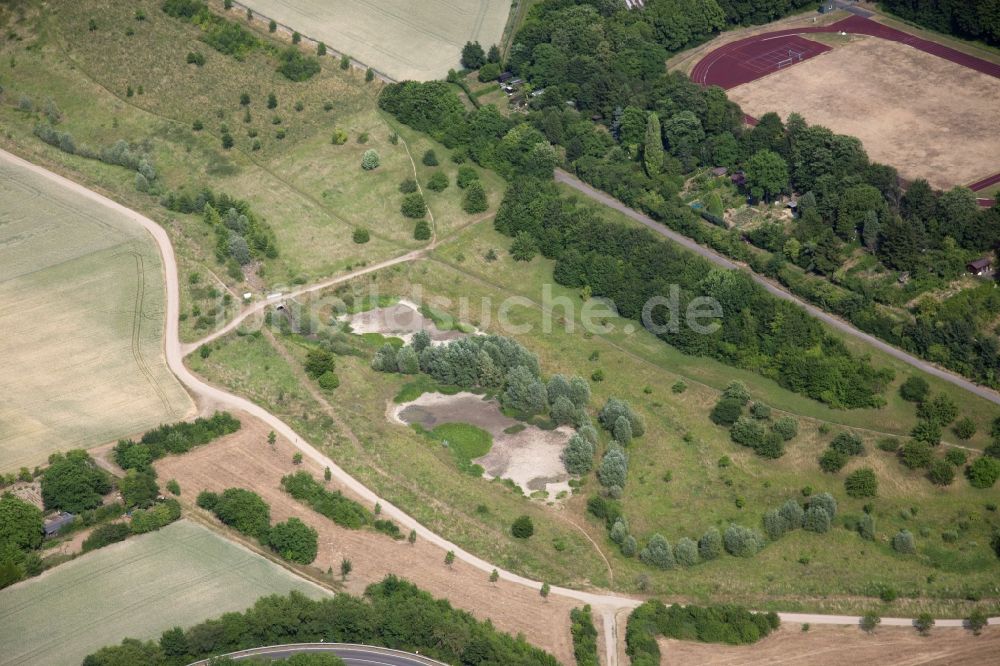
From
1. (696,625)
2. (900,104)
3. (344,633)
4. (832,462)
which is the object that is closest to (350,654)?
(344,633)

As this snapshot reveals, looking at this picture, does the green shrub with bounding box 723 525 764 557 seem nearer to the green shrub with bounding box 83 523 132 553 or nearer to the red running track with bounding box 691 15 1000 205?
the green shrub with bounding box 83 523 132 553

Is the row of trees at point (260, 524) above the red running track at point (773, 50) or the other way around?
the other way around

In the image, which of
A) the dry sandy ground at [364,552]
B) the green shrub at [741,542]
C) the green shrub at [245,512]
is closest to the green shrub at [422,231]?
the dry sandy ground at [364,552]

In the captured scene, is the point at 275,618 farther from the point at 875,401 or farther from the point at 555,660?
the point at 875,401

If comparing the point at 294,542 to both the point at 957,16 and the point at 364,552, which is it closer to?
the point at 364,552

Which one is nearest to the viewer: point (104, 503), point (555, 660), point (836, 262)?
point (555, 660)

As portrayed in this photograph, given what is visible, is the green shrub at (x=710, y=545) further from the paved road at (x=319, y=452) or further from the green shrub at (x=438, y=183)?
the green shrub at (x=438, y=183)

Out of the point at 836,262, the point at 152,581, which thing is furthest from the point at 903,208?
the point at 152,581

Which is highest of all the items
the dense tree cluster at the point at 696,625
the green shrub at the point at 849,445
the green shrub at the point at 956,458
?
the green shrub at the point at 956,458
